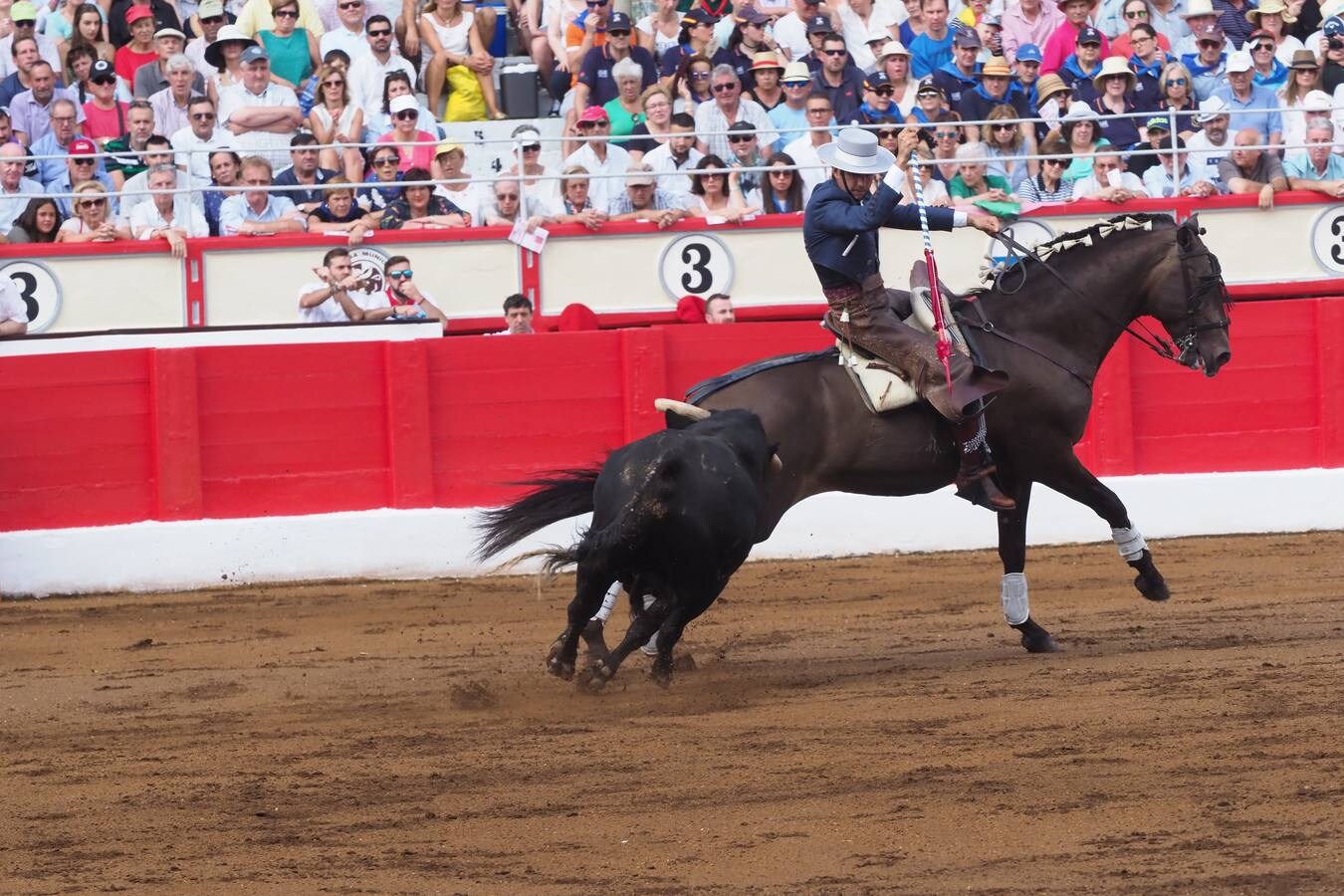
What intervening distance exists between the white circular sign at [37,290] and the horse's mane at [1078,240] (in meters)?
7.59

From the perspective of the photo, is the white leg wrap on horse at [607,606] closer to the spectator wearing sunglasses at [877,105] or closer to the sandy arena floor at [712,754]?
the sandy arena floor at [712,754]

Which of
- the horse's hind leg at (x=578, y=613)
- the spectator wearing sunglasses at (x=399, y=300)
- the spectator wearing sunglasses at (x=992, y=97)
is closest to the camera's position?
the horse's hind leg at (x=578, y=613)

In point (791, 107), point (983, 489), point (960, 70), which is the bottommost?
point (983, 489)

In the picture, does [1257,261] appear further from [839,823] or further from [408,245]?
[839,823]

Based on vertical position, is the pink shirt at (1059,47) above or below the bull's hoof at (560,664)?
above

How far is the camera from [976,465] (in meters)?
7.92

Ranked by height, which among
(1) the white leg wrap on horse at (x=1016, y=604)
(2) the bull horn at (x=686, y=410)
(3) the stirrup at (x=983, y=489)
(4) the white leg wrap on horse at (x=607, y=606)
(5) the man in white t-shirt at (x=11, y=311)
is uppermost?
(5) the man in white t-shirt at (x=11, y=311)

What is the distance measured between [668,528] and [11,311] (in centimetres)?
764

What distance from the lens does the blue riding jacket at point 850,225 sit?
732 centimetres

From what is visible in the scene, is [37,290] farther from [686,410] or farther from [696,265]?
[686,410]

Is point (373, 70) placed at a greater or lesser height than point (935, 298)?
greater

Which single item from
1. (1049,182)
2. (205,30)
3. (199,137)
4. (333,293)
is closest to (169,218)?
(199,137)

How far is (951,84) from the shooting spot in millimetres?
14547

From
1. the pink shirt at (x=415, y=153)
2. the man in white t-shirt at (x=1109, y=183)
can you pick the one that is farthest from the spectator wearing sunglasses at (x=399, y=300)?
the man in white t-shirt at (x=1109, y=183)
